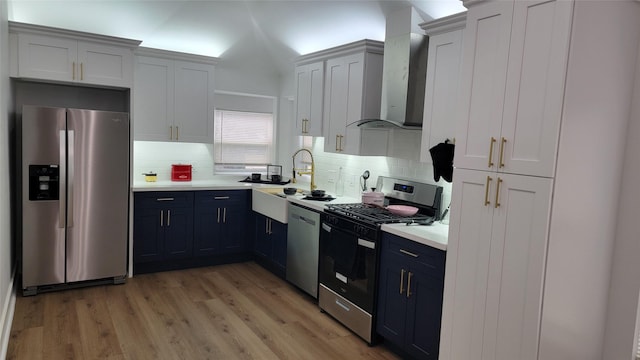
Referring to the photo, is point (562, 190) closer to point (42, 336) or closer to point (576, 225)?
point (576, 225)

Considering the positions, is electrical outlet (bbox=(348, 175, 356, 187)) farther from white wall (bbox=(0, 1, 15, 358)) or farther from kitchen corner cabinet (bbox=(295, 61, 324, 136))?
white wall (bbox=(0, 1, 15, 358))

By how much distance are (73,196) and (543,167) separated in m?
3.83

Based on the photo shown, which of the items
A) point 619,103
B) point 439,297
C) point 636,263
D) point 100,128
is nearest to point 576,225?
point 636,263

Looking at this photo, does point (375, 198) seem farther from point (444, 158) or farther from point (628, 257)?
point (628, 257)

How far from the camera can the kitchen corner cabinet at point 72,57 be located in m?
4.00

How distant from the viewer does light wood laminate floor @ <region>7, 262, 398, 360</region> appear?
3.16 meters

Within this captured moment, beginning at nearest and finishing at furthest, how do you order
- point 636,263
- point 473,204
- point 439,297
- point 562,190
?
point 562,190 < point 636,263 < point 473,204 < point 439,297

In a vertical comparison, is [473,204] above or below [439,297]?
above

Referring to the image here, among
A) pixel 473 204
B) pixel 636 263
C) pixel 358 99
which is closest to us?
pixel 636 263

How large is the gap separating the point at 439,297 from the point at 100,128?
3285 millimetres

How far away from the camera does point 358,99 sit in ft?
13.3

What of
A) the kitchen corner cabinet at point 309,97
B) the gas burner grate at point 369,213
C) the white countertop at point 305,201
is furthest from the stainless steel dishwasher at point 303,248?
the kitchen corner cabinet at point 309,97

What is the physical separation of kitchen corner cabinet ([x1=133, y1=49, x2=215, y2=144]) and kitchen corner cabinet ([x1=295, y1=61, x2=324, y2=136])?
3.47 ft

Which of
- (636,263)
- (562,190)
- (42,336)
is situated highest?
(562,190)
